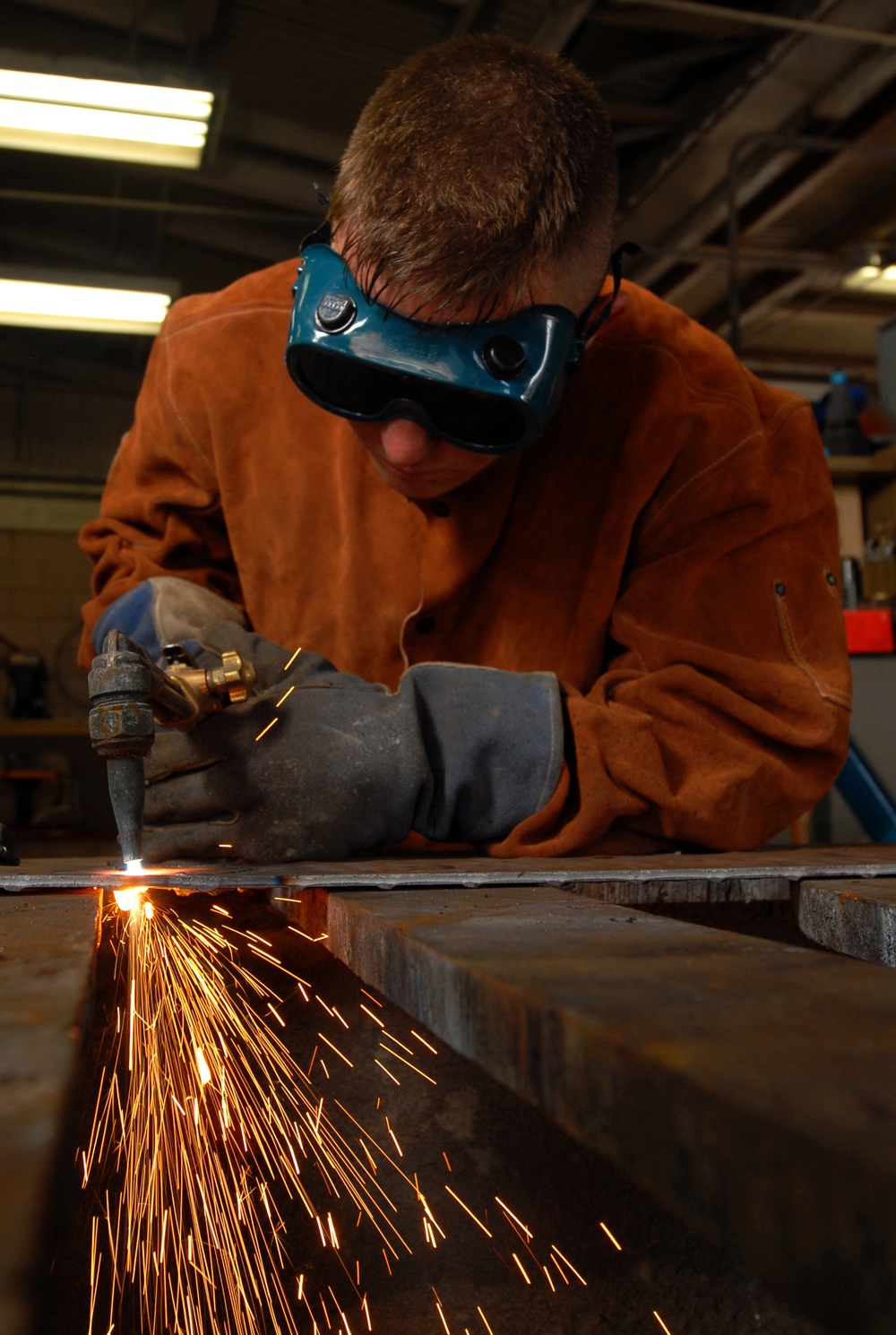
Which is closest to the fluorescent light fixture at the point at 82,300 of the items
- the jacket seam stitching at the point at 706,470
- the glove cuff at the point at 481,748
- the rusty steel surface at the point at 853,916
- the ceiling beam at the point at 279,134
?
the ceiling beam at the point at 279,134

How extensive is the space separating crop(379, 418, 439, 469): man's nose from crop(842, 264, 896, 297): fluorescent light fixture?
4.48 metres

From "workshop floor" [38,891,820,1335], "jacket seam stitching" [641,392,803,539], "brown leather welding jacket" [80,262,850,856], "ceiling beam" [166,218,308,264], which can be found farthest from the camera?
"ceiling beam" [166,218,308,264]

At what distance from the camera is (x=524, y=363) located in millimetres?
1313

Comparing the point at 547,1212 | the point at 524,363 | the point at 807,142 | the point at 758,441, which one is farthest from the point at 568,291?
the point at 807,142

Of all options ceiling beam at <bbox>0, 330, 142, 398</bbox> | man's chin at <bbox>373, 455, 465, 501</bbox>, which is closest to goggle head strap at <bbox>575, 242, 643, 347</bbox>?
man's chin at <bbox>373, 455, 465, 501</bbox>

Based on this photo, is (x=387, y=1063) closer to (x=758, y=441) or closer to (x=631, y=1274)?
(x=631, y=1274)

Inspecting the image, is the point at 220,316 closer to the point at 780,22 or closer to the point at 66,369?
the point at 780,22

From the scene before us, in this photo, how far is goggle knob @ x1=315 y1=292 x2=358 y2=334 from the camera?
51.7 inches

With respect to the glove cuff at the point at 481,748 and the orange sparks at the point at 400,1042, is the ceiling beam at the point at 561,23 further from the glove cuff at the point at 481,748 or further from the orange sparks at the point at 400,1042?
the orange sparks at the point at 400,1042

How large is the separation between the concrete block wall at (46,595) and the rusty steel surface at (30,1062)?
9.13m

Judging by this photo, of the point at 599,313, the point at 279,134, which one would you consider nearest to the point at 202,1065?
the point at 599,313

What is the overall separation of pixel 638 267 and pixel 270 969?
4.96 metres

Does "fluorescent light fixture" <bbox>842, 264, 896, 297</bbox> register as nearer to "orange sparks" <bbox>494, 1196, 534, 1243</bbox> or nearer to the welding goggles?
the welding goggles

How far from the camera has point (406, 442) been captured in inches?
57.1
